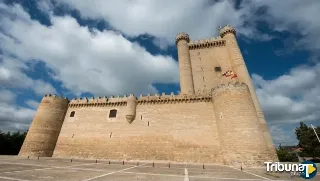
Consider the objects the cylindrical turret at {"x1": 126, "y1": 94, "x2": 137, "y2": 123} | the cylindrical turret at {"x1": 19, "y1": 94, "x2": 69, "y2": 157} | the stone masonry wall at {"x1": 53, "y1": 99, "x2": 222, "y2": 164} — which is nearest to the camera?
the stone masonry wall at {"x1": 53, "y1": 99, "x2": 222, "y2": 164}

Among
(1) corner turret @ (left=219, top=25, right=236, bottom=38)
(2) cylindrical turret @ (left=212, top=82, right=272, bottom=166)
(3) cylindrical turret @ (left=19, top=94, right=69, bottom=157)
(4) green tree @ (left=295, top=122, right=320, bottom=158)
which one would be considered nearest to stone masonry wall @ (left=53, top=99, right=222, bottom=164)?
(3) cylindrical turret @ (left=19, top=94, right=69, bottom=157)

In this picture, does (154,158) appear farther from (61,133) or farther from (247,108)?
(61,133)

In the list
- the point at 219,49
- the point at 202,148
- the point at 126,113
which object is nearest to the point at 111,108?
the point at 126,113

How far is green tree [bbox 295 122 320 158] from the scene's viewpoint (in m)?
29.9

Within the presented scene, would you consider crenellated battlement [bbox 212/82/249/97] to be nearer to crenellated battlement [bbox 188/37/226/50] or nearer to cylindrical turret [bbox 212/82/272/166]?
cylindrical turret [bbox 212/82/272/166]

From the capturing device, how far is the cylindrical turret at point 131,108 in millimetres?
22891

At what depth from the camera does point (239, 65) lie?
25859 mm

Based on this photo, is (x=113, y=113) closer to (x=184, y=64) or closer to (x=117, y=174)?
(x=184, y=64)

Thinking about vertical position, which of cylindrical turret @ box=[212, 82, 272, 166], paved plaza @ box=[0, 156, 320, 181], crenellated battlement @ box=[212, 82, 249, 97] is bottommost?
paved plaza @ box=[0, 156, 320, 181]

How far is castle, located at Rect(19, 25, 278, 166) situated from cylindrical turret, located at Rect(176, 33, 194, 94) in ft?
0.53

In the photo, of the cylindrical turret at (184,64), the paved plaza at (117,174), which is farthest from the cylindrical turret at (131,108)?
the paved plaza at (117,174)

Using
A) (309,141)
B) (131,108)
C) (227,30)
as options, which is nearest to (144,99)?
(131,108)

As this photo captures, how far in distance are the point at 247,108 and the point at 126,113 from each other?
1459 centimetres

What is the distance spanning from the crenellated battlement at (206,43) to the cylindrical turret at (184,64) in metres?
1.07
